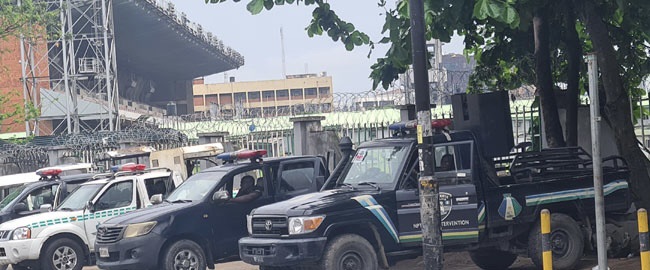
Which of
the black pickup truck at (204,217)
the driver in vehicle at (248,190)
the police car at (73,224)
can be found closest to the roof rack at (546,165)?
the black pickup truck at (204,217)

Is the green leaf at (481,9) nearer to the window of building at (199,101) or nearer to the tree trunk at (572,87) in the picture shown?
the tree trunk at (572,87)

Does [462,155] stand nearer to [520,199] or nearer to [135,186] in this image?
[520,199]

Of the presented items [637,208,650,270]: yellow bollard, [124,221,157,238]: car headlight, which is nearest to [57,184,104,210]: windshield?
[124,221,157,238]: car headlight

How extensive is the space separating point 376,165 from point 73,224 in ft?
21.6

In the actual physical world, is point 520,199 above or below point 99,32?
below

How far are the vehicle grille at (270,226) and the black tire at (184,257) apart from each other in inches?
86.1

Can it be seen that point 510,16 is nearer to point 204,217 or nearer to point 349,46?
point 349,46

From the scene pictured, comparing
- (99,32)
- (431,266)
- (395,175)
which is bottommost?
(431,266)

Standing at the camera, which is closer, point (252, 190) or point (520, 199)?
point (520, 199)

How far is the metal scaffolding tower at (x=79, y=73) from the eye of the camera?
47281 mm

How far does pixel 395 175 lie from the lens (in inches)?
506

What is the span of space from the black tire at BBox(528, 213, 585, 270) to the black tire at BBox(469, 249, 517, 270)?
1.06 meters

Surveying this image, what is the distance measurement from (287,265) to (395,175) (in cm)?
187

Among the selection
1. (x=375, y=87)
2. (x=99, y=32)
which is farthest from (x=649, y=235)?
(x=99, y=32)
